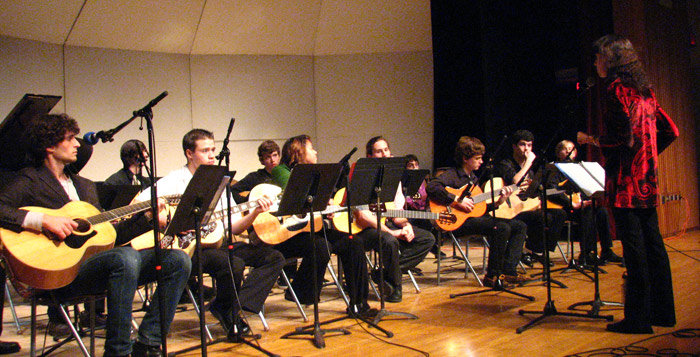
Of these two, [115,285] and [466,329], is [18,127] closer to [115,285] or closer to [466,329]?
[115,285]

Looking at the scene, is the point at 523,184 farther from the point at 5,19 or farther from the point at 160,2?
the point at 5,19

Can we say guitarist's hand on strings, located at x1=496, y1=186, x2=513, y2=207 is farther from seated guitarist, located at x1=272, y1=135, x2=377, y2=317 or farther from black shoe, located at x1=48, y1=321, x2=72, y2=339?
black shoe, located at x1=48, y1=321, x2=72, y2=339

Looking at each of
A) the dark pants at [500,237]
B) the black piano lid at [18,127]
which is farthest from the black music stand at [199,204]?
the dark pants at [500,237]

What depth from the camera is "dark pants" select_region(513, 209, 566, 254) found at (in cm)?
564

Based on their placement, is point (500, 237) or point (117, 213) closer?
point (117, 213)

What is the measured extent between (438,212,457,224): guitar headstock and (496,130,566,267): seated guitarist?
782 millimetres

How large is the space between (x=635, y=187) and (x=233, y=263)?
2.48 m

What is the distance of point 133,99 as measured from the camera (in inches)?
313

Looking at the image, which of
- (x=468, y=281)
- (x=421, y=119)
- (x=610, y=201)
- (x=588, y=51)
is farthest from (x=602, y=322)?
(x=421, y=119)

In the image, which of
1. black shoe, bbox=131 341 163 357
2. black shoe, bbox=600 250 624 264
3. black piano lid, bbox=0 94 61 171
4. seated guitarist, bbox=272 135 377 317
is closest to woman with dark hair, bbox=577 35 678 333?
seated guitarist, bbox=272 135 377 317

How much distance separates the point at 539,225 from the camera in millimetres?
5703

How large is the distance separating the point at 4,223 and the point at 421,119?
728cm

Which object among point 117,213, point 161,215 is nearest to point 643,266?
point 161,215

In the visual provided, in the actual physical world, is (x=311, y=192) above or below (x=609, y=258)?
above
